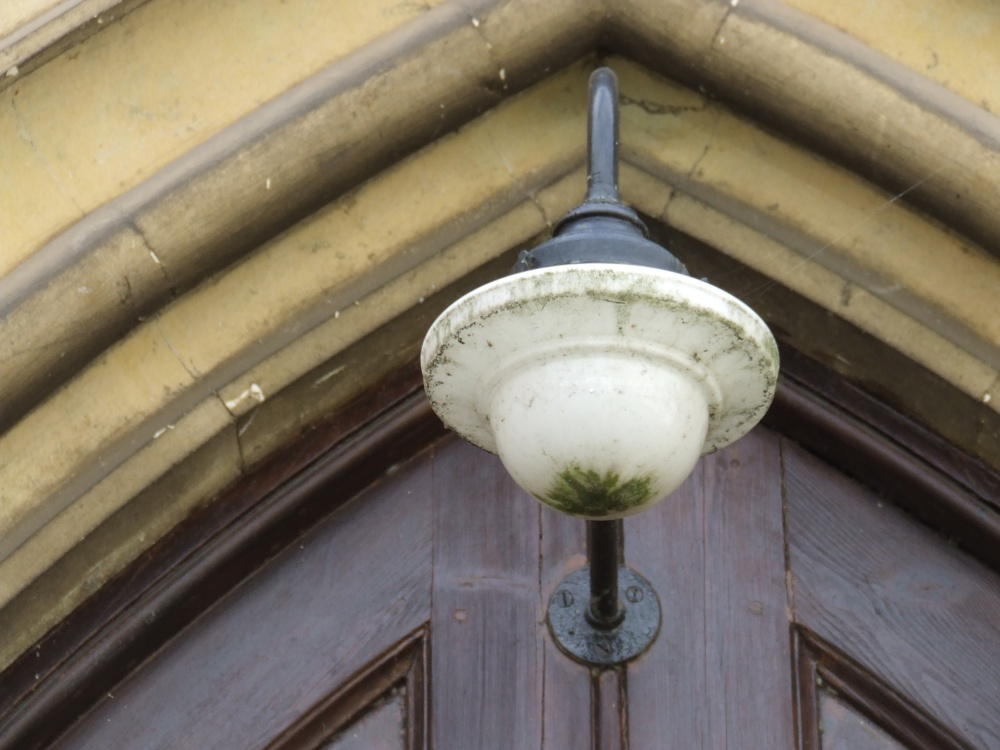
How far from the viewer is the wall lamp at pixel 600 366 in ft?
3.43

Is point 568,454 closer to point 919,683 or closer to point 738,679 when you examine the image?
point 738,679

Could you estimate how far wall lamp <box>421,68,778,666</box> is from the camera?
3.43ft

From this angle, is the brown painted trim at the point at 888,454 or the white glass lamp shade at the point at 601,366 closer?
the white glass lamp shade at the point at 601,366

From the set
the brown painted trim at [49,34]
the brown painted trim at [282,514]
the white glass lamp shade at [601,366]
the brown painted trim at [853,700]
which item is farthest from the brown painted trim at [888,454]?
the brown painted trim at [49,34]

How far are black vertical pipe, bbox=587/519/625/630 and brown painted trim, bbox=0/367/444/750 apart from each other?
1.08ft

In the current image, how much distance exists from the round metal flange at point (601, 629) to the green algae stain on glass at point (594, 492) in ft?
1.44

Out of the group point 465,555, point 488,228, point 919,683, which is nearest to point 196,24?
point 488,228

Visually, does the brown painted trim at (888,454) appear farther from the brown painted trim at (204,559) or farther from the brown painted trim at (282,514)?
the brown painted trim at (204,559)

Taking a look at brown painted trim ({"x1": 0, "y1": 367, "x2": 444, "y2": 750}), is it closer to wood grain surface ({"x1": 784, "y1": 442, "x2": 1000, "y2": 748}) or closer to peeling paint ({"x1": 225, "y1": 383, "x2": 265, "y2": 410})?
peeling paint ({"x1": 225, "y1": 383, "x2": 265, "y2": 410})

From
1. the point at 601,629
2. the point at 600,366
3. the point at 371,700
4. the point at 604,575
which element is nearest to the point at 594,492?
the point at 600,366

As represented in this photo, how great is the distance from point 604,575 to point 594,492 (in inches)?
14.1

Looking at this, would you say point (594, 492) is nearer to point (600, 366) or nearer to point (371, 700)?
point (600, 366)

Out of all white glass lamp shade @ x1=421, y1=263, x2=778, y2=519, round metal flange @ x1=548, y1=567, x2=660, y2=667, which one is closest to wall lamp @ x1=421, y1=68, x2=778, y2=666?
white glass lamp shade @ x1=421, y1=263, x2=778, y2=519

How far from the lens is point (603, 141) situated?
1294 millimetres
